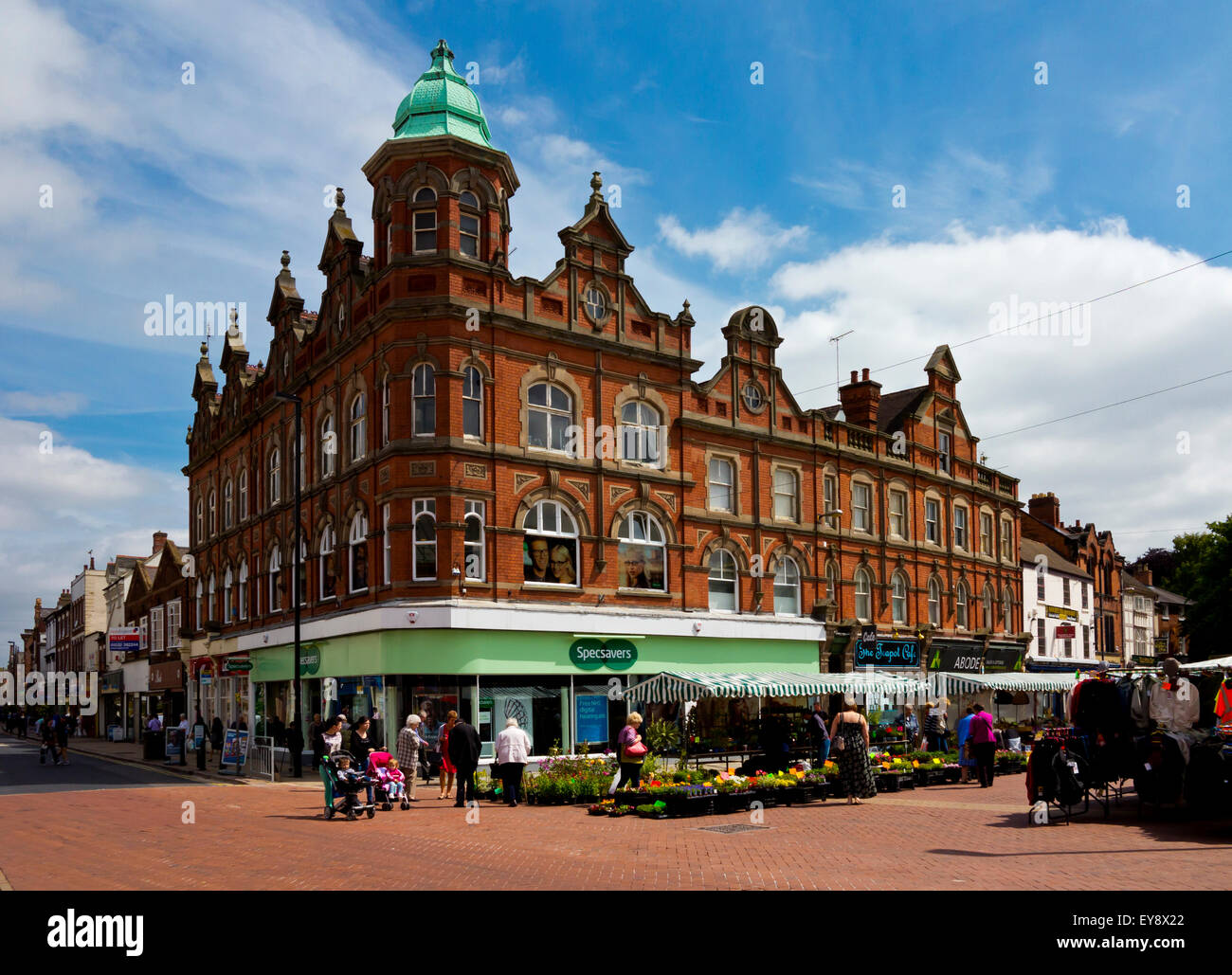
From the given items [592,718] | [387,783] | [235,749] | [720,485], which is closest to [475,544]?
[592,718]

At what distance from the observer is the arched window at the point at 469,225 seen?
29.1 m

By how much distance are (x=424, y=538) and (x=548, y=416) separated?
5034mm

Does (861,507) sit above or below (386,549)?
above

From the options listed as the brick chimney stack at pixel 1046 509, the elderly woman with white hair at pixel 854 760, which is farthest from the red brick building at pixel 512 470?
the brick chimney stack at pixel 1046 509

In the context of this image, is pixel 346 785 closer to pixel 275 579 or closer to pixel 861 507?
pixel 275 579

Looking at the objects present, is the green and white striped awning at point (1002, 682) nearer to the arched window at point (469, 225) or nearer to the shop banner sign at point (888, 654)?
the shop banner sign at point (888, 654)

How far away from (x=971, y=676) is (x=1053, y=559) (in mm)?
28108

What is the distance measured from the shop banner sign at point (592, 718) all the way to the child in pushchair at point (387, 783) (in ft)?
32.2

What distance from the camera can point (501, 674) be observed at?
92.1 feet

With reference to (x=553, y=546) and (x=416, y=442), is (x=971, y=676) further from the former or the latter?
(x=416, y=442)

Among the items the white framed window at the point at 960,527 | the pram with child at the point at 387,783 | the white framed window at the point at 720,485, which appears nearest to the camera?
the pram with child at the point at 387,783

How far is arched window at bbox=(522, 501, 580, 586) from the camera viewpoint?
29359 mm

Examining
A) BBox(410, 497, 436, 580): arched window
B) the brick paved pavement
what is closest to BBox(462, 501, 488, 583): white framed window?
BBox(410, 497, 436, 580): arched window
